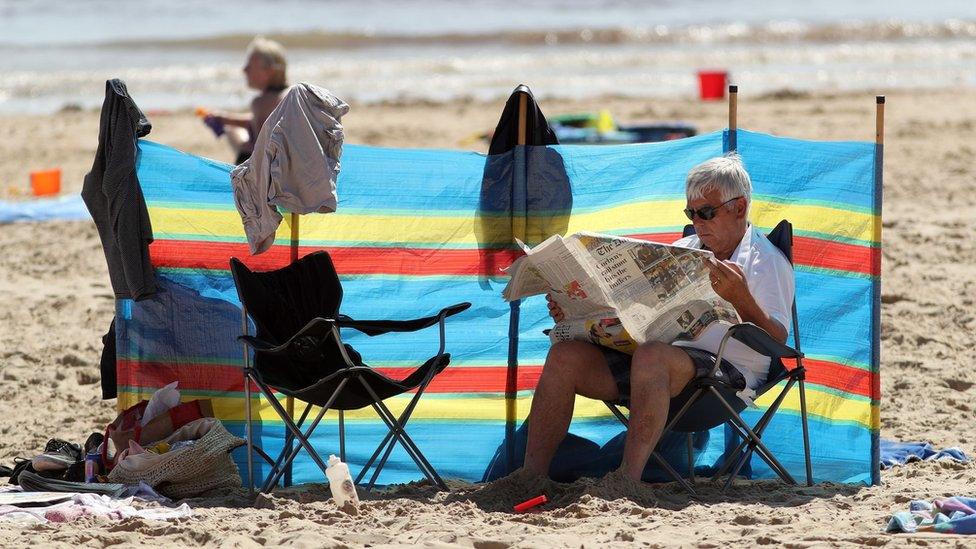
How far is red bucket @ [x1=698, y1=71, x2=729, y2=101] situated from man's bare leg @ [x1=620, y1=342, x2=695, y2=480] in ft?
36.8

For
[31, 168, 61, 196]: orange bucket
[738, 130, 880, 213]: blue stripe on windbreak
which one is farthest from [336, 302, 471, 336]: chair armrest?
[31, 168, 61, 196]: orange bucket

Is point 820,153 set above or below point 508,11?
below

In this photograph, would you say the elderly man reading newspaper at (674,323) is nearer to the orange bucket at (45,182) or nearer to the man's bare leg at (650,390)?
the man's bare leg at (650,390)

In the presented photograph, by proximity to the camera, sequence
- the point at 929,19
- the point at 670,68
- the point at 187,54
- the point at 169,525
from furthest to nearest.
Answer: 1. the point at 929,19
2. the point at 187,54
3. the point at 670,68
4. the point at 169,525

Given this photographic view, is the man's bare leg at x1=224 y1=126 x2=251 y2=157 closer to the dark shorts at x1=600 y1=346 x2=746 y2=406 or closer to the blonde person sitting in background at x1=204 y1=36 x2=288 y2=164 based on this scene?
the blonde person sitting in background at x1=204 y1=36 x2=288 y2=164

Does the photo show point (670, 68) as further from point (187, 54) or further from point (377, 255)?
point (377, 255)

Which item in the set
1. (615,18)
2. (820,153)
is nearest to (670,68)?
(615,18)

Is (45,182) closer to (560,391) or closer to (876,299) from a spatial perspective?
(560,391)

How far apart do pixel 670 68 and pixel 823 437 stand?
16.1 metres

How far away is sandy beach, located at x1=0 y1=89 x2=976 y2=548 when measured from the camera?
351cm

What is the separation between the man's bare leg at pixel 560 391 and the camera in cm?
391

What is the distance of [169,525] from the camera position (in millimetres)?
3611

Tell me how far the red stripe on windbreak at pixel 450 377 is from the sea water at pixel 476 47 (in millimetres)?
11404

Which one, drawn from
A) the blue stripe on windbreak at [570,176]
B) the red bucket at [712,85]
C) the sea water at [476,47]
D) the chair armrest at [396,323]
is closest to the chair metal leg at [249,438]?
the chair armrest at [396,323]
